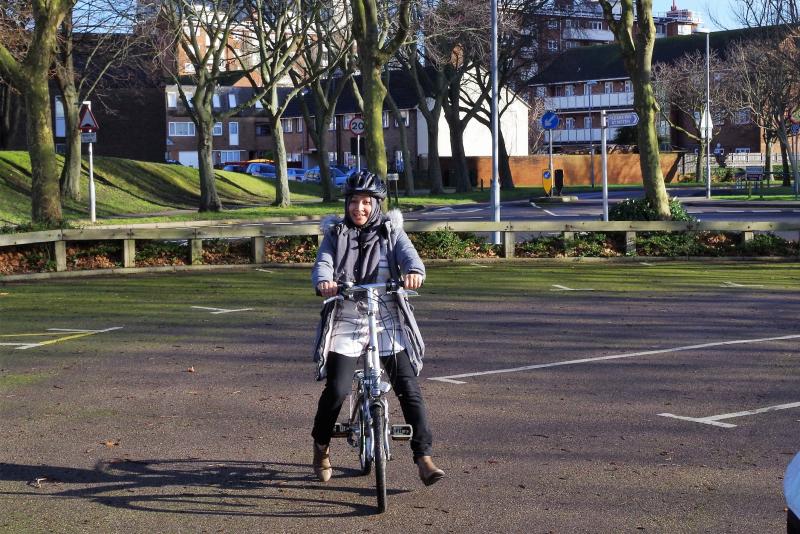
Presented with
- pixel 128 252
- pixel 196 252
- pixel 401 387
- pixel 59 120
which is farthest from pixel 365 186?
pixel 59 120

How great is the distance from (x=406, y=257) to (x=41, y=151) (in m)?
16.5

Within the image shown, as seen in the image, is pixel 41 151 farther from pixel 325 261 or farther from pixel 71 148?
pixel 71 148

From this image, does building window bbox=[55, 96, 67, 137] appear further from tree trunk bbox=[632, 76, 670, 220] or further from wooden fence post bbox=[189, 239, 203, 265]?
tree trunk bbox=[632, 76, 670, 220]

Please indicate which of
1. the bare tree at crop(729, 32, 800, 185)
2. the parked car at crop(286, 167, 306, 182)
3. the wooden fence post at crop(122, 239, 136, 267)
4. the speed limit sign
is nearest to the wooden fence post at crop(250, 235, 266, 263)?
the wooden fence post at crop(122, 239, 136, 267)

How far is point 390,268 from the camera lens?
22.5 ft

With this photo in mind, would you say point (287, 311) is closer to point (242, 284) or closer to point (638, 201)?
point (242, 284)

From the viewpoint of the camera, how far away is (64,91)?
131ft

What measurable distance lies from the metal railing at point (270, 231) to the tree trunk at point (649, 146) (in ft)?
3.48

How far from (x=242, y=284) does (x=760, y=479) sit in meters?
12.7

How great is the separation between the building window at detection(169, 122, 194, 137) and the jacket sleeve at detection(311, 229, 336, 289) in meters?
101

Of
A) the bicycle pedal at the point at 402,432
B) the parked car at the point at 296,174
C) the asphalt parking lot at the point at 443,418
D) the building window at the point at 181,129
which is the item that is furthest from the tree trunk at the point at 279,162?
the building window at the point at 181,129

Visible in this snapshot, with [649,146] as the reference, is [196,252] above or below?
below

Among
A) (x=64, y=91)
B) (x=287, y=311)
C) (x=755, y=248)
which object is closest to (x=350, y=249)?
(x=287, y=311)

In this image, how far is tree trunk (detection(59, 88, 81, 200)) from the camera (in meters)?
40.1
